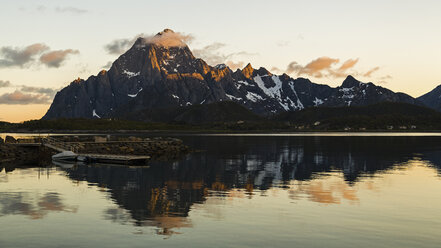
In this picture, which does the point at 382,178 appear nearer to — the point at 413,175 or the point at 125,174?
the point at 413,175

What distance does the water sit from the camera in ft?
83.9

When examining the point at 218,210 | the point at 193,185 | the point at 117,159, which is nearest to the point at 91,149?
the point at 117,159

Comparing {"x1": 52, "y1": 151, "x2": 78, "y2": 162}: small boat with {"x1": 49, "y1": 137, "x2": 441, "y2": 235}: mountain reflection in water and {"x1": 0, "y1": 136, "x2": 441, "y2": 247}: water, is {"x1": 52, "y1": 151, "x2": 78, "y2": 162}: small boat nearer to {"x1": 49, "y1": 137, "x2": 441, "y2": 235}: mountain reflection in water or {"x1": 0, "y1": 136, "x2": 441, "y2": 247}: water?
{"x1": 49, "y1": 137, "x2": 441, "y2": 235}: mountain reflection in water

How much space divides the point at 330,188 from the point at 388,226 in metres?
18.8

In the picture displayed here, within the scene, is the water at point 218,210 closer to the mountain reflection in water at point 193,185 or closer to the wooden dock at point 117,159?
the mountain reflection in water at point 193,185

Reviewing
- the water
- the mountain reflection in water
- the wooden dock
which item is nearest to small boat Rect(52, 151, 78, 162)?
the wooden dock

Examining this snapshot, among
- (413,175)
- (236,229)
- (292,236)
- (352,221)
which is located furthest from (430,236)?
(413,175)

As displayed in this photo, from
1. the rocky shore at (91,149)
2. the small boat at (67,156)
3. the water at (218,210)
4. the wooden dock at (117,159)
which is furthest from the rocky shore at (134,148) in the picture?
the water at (218,210)

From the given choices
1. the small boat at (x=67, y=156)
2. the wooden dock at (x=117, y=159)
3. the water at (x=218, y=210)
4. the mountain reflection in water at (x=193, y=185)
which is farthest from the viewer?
the small boat at (x=67, y=156)

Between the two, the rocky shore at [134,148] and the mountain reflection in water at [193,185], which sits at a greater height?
the rocky shore at [134,148]

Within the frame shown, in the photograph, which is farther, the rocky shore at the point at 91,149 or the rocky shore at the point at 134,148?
the rocky shore at the point at 134,148

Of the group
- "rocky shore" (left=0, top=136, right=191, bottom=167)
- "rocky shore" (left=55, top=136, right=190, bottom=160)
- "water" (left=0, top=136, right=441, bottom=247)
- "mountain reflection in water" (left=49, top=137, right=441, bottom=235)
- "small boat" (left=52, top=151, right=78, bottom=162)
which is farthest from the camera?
"rocky shore" (left=55, top=136, right=190, bottom=160)

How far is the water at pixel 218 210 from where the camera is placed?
83.9 ft

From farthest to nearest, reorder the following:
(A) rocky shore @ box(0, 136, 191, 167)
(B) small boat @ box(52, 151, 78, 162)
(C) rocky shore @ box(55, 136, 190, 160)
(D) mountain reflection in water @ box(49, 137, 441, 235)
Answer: (C) rocky shore @ box(55, 136, 190, 160) < (A) rocky shore @ box(0, 136, 191, 167) < (B) small boat @ box(52, 151, 78, 162) < (D) mountain reflection in water @ box(49, 137, 441, 235)
